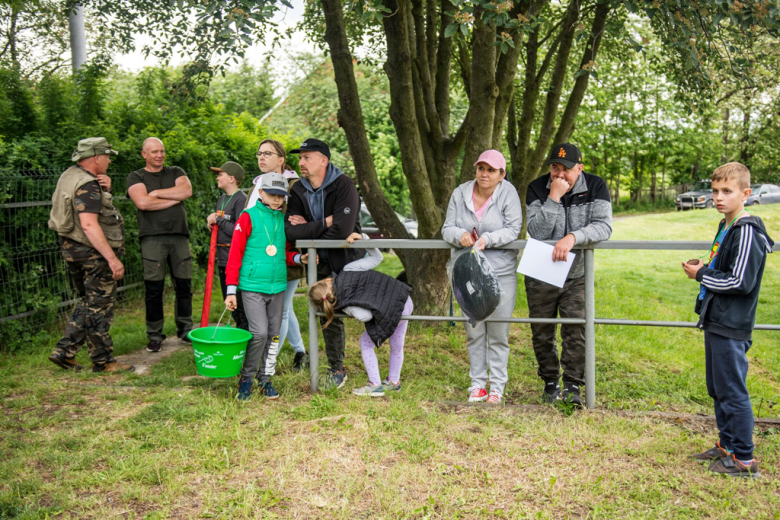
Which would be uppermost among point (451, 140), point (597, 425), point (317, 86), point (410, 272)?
point (317, 86)

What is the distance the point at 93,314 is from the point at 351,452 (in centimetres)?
295

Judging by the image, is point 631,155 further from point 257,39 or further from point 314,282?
point 314,282

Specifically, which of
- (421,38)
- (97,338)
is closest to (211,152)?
(421,38)

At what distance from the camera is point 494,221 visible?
4.49 meters

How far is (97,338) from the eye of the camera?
5.59 meters

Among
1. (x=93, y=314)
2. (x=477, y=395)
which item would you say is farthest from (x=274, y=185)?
(x=93, y=314)

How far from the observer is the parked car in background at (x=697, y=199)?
3186 centimetres

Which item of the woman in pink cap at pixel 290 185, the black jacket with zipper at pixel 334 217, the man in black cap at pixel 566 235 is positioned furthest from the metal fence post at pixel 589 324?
the woman in pink cap at pixel 290 185

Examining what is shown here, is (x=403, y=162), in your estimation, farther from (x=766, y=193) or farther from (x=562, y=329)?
(x=766, y=193)

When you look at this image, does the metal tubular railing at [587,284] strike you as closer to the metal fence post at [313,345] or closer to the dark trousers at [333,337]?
the metal fence post at [313,345]

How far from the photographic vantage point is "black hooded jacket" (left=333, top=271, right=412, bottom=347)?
178 inches

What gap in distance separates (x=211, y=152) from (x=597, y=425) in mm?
7657

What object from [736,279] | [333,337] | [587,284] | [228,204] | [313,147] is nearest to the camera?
[736,279]

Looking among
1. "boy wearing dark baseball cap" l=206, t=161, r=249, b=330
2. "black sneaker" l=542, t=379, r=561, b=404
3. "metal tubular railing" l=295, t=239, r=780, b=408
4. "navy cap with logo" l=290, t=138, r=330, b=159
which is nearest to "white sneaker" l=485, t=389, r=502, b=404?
"black sneaker" l=542, t=379, r=561, b=404
